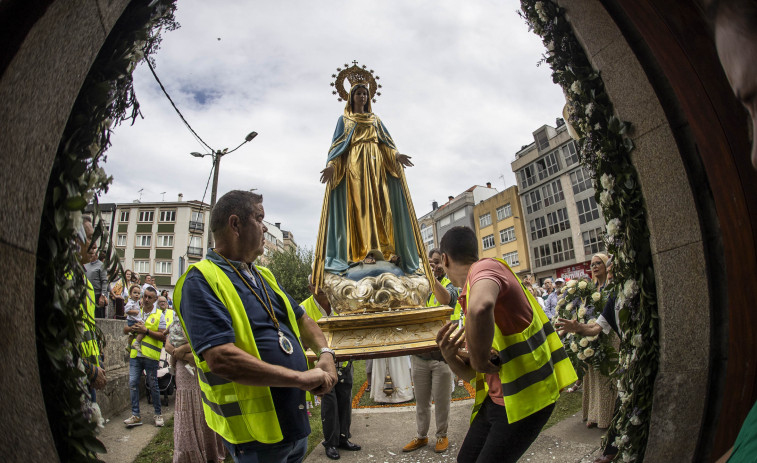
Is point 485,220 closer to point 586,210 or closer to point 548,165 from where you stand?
point 548,165

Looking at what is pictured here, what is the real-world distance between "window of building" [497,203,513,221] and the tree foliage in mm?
21107

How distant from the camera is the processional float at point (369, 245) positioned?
15.0 ft

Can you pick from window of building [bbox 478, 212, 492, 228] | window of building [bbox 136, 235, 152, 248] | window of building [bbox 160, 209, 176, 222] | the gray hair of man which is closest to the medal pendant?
the gray hair of man

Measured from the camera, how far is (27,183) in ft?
5.02

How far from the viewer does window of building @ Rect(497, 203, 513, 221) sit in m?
42.8

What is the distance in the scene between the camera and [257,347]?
6.82 feet

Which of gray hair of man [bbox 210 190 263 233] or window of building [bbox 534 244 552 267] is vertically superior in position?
window of building [bbox 534 244 552 267]

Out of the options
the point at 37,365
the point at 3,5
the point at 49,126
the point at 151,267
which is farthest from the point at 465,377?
the point at 151,267

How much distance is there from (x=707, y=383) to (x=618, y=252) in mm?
806

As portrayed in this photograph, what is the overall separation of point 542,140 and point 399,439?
3763 cm

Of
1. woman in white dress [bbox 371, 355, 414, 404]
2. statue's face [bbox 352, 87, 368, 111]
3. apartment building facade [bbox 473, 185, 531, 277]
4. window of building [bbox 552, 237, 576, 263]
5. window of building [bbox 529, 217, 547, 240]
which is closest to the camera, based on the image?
statue's face [bbox 352, 87, 368, 111]

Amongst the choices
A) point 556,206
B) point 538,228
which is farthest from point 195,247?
point 556,206

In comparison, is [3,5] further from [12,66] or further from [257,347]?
[257,347]

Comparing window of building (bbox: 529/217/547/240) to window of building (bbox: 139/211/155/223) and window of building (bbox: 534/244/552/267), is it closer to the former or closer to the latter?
window of building (bbox: 534/244/552/267)
